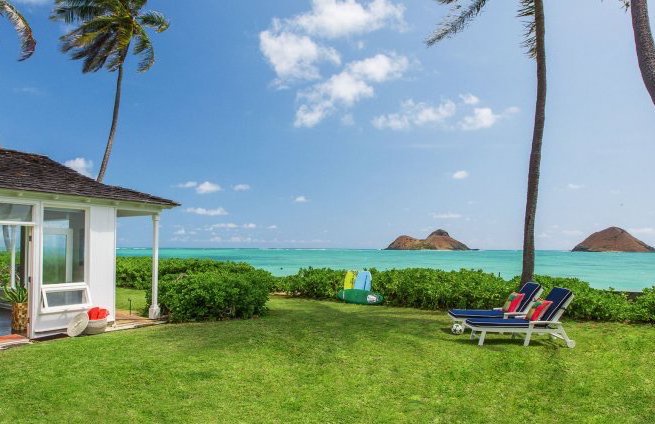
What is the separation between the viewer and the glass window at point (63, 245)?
32.7 feet

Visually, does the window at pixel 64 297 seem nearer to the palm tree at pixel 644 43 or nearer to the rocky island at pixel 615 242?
the palm tree at pixel 644 43

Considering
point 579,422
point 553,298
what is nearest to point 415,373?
point 579,422

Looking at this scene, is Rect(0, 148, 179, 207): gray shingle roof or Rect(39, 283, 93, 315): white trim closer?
Rect(0, 148, 179, 207): gray shingle roof

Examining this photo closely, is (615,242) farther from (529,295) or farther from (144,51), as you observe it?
(529,295)

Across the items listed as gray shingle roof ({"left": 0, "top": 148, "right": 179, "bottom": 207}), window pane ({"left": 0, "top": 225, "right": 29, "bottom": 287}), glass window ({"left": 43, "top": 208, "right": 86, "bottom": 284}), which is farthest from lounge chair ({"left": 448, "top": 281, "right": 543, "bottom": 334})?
window pane ({"left": 0, "top": 225, "right": 29, "bottom": 287})

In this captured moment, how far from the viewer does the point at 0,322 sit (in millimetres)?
11352

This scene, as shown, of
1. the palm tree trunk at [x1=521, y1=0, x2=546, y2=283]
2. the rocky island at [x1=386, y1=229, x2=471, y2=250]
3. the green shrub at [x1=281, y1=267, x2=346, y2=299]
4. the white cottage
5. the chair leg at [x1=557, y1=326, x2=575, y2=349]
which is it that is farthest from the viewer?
the rocky island at [x1=386, y1=229, x2=471, y2=250]

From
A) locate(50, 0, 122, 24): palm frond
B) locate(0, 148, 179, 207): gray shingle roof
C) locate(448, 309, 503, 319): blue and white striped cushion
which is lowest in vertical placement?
locate(448, 309, 503, 319): blue and white striped cushion

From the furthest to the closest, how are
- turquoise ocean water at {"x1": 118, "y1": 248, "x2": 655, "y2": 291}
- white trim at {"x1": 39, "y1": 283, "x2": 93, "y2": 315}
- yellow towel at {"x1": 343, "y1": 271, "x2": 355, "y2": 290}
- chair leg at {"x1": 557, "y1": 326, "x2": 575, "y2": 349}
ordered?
turquoise ocean water at {"x1": 118, "y1": 248, "x2": 655, "y2": 291}
yellow towel at {"x1": 343, "y1": 271, "x2": 355, "y2": 290}
white trim at {"x1": 39, "y1": 283, "x2": 93, "y2": 315}
chair leg at {"x1": 557, "y1": 326, "x2": 575, "y2": 349}

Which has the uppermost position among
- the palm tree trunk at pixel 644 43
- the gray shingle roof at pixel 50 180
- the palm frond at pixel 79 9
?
the palm frond at pixel 79 9

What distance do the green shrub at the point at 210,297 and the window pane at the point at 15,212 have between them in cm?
355

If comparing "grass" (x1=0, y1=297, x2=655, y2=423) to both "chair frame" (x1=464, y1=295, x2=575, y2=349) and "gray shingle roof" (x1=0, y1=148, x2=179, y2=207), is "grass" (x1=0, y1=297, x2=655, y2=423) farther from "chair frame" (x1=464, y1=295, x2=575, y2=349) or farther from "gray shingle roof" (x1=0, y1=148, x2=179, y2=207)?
"gray shingle roof" (x1=0, y1=148, x2=179, y2=207)

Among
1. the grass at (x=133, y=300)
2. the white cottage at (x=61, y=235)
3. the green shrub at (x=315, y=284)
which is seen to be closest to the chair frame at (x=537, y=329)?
the green shrub at (x=315, y=284)

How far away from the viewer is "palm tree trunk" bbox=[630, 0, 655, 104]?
7.74m
